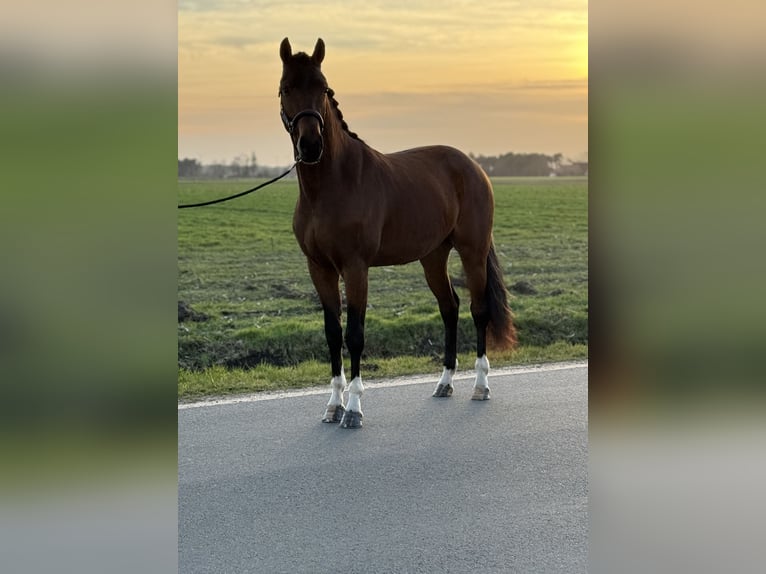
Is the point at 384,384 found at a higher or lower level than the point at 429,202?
lower

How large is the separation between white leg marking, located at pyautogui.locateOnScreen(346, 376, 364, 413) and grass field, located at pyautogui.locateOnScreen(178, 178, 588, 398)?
961 mm

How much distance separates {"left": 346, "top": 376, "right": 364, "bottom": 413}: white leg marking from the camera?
17.6ft

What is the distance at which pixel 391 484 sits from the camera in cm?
428

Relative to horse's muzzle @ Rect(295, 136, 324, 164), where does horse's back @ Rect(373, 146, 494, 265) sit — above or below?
below

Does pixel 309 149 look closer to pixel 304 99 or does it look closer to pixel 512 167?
pixel 304 99

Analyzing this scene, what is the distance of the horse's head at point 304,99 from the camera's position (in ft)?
16.5

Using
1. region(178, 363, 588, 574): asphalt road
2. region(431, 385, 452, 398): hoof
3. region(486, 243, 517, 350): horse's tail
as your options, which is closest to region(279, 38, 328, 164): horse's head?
region(178, 363, 588, 574): asphalt road

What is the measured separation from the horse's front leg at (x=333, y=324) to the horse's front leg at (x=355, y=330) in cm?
10

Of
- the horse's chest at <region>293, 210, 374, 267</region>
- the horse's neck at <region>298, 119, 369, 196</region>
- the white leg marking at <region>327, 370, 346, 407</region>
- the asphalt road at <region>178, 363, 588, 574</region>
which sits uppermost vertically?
the horse's neck at <region>298, 119, 369, 196</region>

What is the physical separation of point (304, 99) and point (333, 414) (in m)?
1.88

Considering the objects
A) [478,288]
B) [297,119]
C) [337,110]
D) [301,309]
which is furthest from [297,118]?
[301,309]

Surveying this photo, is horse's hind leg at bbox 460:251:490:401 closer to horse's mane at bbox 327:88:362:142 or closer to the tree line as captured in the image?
horse's mane at bbox 327:88:362:142
